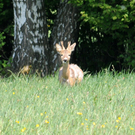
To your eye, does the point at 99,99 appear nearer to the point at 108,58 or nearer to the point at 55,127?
the point at 55,127

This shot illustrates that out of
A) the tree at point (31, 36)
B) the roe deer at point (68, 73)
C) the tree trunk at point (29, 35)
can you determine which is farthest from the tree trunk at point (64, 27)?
the roe deer at point (68, 73)

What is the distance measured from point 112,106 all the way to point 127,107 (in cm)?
27

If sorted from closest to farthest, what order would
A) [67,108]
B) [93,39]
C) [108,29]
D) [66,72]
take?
1. [67,108]
2. [66,72]
3. [108,29]
4. [93,39]

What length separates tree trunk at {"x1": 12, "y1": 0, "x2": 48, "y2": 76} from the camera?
28.8 feet

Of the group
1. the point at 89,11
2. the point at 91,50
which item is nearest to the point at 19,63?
the point at 89,11

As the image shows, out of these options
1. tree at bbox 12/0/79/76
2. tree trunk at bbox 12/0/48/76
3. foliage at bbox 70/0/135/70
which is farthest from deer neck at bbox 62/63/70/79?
tree trunk at bbox 12/0/48/76

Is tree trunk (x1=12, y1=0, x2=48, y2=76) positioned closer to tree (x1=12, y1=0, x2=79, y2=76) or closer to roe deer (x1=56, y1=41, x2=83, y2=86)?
tree (x1=12, y1=0, x2=79, y2=76)

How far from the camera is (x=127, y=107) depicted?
18.3 ft

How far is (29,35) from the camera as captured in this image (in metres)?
8.82

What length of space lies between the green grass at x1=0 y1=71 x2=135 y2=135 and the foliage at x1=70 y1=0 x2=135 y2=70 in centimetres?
159

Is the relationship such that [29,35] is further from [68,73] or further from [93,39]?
[93,39]

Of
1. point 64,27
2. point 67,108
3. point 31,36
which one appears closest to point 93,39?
point 64,27

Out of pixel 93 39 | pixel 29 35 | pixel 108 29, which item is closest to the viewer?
pixel 108 29

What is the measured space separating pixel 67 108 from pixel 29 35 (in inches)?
158
